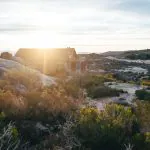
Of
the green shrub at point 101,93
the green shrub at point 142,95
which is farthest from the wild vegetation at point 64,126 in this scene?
the green shrub at point 142,95

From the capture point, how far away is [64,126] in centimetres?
1285

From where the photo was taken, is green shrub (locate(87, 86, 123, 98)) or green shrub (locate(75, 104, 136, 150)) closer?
green shrub (locate(75, 104, 136, 150))

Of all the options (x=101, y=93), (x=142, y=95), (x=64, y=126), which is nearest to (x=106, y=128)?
(x=64, y=126)

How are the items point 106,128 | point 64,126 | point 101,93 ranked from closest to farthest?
point 106,128 < point 64,126 < point 101,93

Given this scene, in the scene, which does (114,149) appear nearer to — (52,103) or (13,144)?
(13,144)

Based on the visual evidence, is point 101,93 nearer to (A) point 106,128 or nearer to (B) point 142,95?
(B) point 142,95

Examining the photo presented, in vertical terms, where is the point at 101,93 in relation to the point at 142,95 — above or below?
above

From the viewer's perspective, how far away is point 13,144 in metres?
10.3

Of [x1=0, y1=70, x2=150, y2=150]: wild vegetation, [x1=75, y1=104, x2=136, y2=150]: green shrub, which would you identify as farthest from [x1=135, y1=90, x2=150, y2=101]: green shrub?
[x1=75, y1=104, x2=136, y2=150]: green shrub

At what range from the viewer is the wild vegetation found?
36.2 ft

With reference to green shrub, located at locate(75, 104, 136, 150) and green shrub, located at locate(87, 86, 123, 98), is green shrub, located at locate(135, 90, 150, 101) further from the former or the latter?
green shrub, located at locate(75, 104, 136, 150)

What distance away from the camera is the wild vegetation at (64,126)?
36.2ft

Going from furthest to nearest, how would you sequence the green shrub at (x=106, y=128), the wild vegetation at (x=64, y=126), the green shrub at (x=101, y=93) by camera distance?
the green shrub at (x=101, y=93), the green shrub at (x=106, y=128), the wild vegetation at (x=64, y=126)

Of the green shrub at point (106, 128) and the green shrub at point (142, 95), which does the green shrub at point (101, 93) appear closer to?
the green shrub at point (142, 95)
